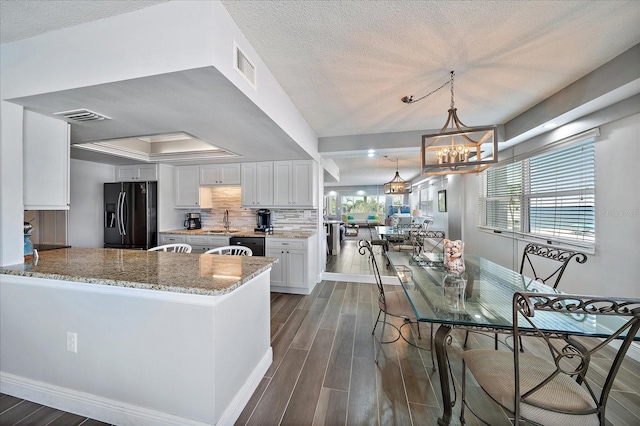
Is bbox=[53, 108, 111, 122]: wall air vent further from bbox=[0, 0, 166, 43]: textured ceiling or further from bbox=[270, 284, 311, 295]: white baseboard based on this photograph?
bbox=[270, 284, 311, 295]: white baseboard

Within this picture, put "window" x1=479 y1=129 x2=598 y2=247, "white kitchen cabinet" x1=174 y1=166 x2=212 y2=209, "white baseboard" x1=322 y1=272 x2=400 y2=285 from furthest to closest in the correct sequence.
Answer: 1. "white kitchen cabinet" x1=174 y1=166 x2=212 y2=209
2. "white baseboard" x1=322 y1=272 x2=400 y2=285
3. "window" x1=479 y1=129 x2=598 y2=247

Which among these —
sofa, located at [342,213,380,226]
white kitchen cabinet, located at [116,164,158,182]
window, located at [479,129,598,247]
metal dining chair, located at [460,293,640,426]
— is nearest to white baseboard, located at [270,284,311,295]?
metal dining chair, located at [460,293,640,426]

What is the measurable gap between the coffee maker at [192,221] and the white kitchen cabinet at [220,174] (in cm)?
71

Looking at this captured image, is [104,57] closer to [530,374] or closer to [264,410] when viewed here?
[264,410]

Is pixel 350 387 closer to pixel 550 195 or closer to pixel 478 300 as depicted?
pixel 478 300

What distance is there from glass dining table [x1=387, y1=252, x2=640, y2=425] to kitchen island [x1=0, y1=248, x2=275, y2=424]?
117 cm

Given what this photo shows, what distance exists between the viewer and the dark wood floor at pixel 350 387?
1485 millimetres

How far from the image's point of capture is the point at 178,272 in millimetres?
1544

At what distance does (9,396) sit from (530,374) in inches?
131

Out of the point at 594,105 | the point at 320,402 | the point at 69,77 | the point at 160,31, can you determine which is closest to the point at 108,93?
the point at 69,77

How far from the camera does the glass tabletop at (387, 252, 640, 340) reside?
1.25 meters

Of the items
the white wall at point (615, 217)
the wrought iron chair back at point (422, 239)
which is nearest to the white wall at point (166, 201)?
the wrought iron chair back at point (422, 239)

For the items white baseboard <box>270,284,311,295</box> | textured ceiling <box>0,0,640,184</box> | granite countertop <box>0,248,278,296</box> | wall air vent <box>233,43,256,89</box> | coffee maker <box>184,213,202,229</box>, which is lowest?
white baseboard <box>270,284,311,295</box>

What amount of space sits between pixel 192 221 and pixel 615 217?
567 cm
